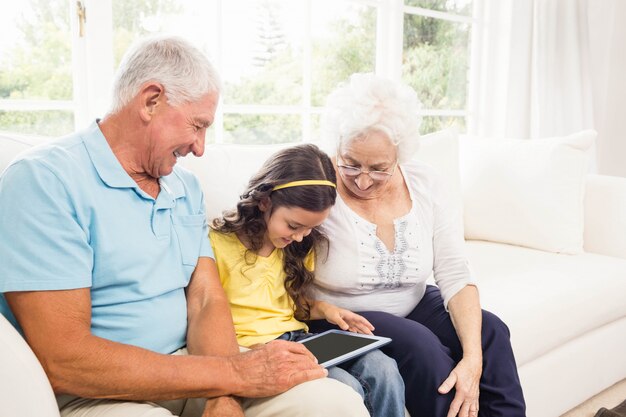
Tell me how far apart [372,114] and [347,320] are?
1.79ft

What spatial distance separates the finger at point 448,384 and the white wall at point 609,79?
3.44 metres

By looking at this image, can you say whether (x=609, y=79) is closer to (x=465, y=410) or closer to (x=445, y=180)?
(x=445, y=180)

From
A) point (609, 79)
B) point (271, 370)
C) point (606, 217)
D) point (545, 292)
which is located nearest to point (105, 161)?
point (271, 370)

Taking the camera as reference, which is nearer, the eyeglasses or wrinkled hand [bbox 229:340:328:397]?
wrinkled hand [bbox 229:340:328:397]

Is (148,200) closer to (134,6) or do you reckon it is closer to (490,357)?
(490,357)

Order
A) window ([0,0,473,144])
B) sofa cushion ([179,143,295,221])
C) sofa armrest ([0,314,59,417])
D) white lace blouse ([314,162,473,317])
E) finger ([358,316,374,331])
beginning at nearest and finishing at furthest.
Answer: sofa armrest ([0,314,59,417]), finger ([358,316,374,331]), white lace blouse ([314,162,473,317]), sofa cushion ([179,143,295,221]), window ([0,0,473,144])

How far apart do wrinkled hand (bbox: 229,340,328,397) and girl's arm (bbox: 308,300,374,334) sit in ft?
0.99

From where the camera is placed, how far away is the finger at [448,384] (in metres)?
1.39

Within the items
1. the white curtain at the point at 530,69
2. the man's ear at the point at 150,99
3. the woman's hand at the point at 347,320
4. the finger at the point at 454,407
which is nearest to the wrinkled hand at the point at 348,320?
the woman's hand at the point at 347,320

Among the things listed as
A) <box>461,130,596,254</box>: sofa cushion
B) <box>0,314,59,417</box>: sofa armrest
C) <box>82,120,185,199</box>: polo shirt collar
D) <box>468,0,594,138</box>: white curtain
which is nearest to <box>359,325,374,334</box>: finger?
<box>82,120,185,199</box>: polo shirt collar

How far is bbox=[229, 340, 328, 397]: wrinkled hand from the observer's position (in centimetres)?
115

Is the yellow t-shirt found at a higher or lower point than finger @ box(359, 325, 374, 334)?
higher

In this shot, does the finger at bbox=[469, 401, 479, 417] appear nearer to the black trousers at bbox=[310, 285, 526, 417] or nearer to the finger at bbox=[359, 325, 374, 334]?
the black trousers at bbox=[310, 285, 526, 417]

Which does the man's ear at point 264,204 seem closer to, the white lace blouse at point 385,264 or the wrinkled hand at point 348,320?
the white lace blouse at point 385,264
